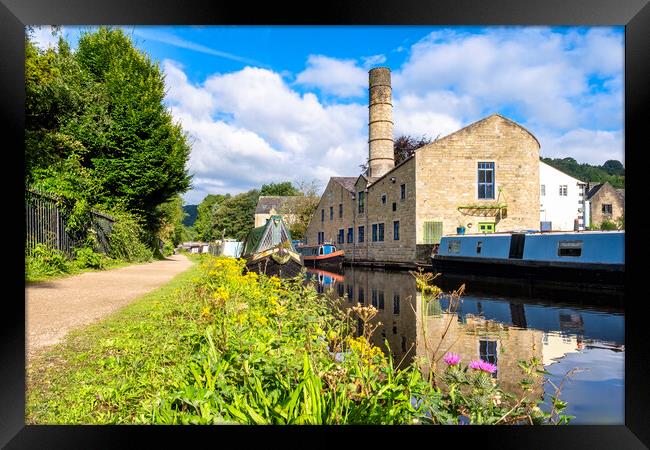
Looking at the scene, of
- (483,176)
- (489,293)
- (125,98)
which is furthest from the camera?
(483,176)

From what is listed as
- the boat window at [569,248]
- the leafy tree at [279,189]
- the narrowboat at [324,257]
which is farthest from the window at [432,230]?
the leafy tree at [279,189]

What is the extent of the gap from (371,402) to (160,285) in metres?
5.34

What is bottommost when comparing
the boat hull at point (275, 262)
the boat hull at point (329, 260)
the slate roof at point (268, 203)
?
the boat hull at point (329, 260)

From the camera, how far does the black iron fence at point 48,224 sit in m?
6.21

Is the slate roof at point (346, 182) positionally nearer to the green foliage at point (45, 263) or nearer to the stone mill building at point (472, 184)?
the stone mill building at point (472, 184)

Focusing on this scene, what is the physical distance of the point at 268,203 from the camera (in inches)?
850

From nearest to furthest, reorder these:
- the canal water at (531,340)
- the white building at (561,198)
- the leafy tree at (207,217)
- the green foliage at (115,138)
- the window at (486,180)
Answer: the canal water at (531,340), the leafy tree at (207,217), the green foliage at (115,138), the window at (486,180), the white building at (561,198)

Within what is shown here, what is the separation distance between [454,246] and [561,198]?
56.8ft

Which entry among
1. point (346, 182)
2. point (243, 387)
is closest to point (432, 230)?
point (346, 182)

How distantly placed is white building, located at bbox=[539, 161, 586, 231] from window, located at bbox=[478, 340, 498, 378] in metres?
25.6
